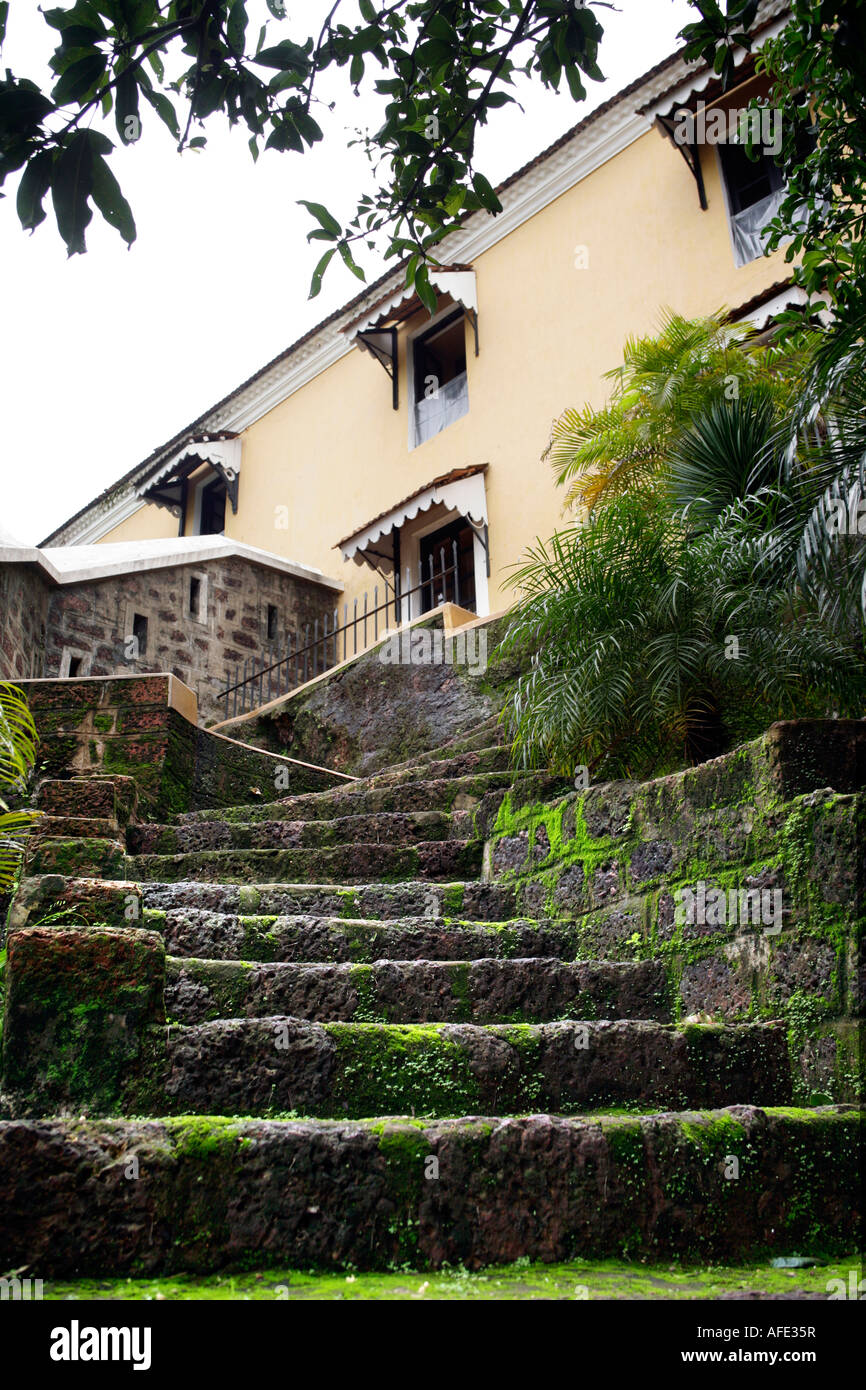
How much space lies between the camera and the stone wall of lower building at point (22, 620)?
28.1 feet

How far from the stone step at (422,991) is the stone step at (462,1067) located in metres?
0.31

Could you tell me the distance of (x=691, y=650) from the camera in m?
4.34

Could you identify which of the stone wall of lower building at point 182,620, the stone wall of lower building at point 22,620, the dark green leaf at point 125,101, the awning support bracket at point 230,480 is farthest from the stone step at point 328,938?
the awning support bracket at point 230,480

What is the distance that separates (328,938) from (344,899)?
1.80 ft

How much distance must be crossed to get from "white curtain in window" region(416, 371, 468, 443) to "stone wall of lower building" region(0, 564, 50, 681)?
217 inches

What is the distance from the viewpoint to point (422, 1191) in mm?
2369

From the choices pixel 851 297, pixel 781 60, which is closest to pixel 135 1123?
pixel 851 297

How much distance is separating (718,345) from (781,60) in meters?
3.43

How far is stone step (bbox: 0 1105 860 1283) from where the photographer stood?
214 centimetres

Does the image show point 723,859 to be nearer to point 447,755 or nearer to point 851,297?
point 851,297

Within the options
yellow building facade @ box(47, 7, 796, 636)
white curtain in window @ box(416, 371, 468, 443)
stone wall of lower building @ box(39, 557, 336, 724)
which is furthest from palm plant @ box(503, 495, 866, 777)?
white curtain in window @ box(416, 371, 468, 443)

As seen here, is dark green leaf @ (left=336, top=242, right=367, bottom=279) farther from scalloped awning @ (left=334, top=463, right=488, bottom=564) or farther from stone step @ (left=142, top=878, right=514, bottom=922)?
scalloped awning @ (left=334, top=463, right=488, bottom=564)

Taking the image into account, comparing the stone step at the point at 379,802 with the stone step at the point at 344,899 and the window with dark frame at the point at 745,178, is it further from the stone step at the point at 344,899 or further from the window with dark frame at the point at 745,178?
the window with dark frame at the point at 745,178

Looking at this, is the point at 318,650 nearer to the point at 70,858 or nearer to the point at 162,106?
the point at 70,858
